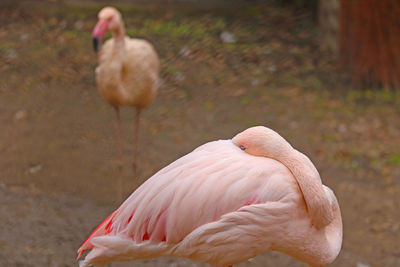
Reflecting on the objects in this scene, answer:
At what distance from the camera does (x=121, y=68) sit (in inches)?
189

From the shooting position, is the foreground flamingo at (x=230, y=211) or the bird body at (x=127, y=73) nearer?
the foreground flamingo at (x=230, y=211)

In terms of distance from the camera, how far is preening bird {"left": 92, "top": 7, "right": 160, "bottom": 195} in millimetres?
4699

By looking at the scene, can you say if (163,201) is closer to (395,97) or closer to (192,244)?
(192,244)

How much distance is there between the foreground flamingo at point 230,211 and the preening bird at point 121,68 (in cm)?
215

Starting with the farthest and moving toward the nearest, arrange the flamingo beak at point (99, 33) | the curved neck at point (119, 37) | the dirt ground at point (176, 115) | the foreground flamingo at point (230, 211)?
the curved neck at point (119, 37)
the flamingo beak at point (99, 33)
the dirt ground at point (176, 115)
the foreground flamingo at point (230, 211)

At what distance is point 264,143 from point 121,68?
242 centimetres

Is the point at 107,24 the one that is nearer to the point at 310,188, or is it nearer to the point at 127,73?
the point at 127,73

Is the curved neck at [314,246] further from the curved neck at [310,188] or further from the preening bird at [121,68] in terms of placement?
the preening bird at [121,68]

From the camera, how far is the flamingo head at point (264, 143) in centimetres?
260

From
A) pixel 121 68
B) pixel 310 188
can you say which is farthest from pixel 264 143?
pixel 121 68

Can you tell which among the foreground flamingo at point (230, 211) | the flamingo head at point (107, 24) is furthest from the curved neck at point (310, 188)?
the flamingo head at point (107, 24)

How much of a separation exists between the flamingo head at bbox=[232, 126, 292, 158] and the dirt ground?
1243mm

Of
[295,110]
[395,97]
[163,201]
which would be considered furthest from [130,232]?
[395,97]

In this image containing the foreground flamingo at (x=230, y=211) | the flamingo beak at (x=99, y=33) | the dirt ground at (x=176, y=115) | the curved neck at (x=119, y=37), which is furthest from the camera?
the curved neck at (x=119, y=37)
